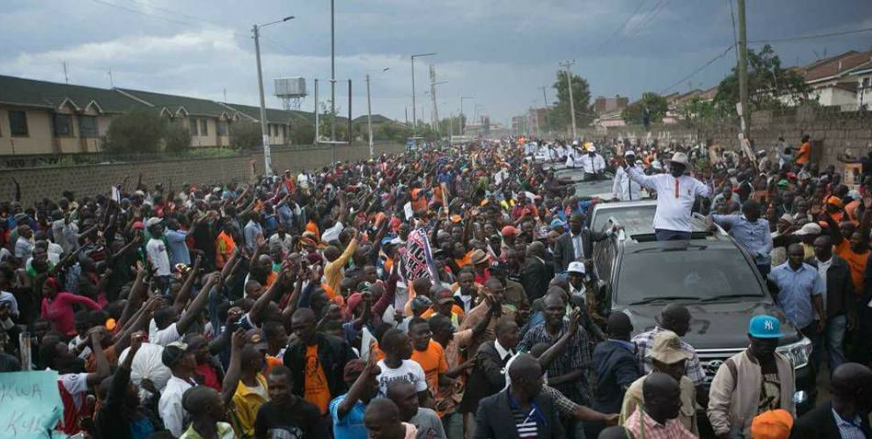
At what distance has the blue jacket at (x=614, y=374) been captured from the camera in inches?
188

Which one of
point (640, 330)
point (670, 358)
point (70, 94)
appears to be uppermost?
point (70, 94)

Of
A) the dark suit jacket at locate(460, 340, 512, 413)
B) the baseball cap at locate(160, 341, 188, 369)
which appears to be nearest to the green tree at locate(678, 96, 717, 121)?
the dark suit jacket at locate(460, 340, 512, 413)

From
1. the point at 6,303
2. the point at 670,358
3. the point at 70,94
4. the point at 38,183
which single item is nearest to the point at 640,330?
the point at 670,358

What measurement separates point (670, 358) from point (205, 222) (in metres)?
A: 9.23

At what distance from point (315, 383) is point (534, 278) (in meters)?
3.67

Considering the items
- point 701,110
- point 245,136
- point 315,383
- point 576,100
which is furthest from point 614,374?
point 576,100

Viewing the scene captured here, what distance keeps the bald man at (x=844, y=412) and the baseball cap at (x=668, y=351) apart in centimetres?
72

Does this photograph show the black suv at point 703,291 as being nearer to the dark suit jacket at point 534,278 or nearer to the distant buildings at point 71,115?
the dark suit jacket at point 534,278

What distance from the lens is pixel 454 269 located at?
876 cm

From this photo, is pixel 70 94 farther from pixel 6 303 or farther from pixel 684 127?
pixel 6 303

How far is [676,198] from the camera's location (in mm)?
8172

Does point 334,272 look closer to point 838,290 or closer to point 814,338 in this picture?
point 814,338

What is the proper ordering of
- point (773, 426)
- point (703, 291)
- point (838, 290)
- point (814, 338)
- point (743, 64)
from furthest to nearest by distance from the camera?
point (743, 64)
point (814, 338)
point (838, 290)
point (703, 291)
point (773, 426)

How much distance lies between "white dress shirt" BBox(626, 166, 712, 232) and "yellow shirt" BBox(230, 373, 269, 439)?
4937 millimetres
